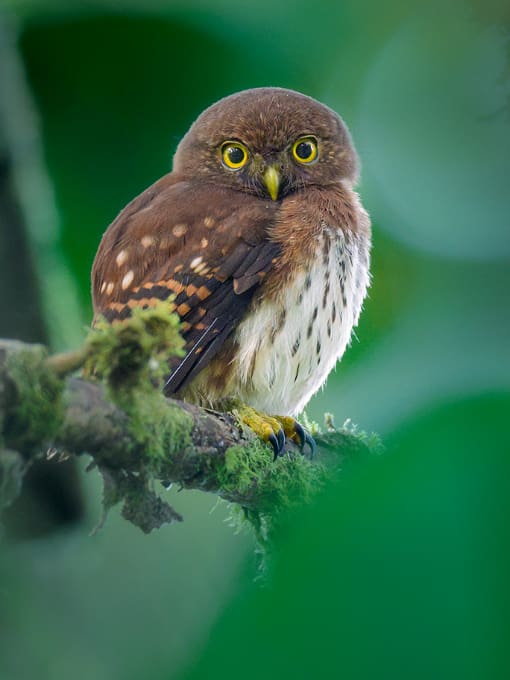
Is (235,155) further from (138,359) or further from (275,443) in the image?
(138,359)

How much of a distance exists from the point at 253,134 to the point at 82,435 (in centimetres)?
130

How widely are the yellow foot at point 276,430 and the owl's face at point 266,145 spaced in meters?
0.55

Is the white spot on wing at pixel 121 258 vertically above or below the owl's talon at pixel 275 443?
above

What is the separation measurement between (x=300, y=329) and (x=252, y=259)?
0.19 meters

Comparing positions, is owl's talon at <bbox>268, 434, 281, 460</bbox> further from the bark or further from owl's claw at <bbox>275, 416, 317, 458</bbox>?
owl's claw at <bbox>275, 416, 317, 458</bbox>

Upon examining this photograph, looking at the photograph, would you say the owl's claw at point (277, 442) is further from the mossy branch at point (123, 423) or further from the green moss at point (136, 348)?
the green moss at point (136, 348)

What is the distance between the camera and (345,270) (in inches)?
70.7

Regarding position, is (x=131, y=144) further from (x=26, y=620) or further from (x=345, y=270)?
(x=26, y=620)

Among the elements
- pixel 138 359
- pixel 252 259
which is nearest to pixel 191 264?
pixel 252 259

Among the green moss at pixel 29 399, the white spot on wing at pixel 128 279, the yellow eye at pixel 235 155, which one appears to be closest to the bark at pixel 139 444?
the green moss at pixel 29 399

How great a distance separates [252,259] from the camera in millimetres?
1662

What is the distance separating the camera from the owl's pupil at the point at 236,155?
1.98 m

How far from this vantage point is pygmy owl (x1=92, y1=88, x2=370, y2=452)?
5.31ft

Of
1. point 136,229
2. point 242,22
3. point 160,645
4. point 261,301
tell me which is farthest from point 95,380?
point 242,22
